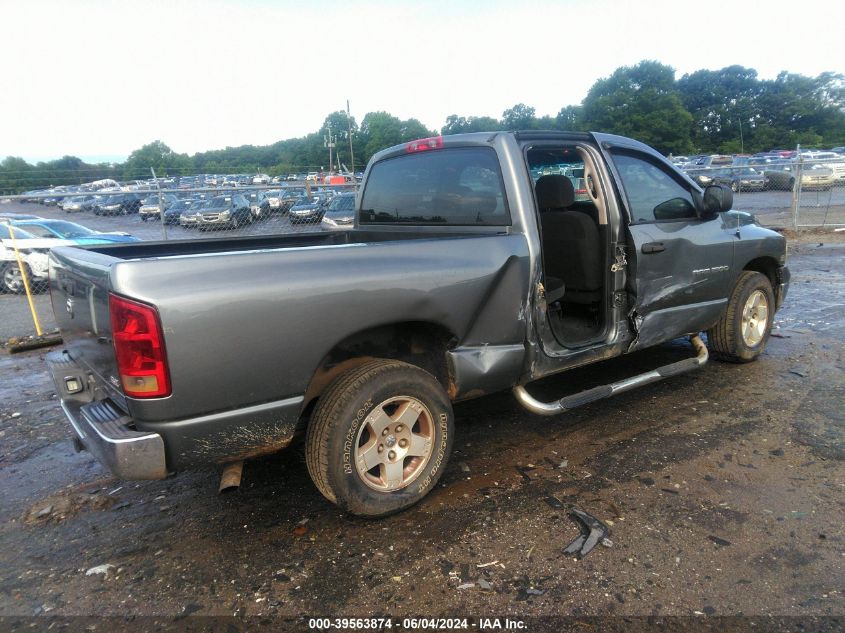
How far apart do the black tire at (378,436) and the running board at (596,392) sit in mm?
558

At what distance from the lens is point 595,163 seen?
390 centimetres

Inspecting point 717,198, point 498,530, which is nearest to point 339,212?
point 717,198

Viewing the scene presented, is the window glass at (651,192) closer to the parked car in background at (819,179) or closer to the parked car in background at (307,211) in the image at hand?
the parked car in background at (307,211)

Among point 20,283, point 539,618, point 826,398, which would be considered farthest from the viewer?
point 20,283

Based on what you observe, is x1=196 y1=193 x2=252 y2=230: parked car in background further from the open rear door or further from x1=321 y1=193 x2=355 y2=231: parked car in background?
the open rear door

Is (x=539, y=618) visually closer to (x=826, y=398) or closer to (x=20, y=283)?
(x=826, y=398)

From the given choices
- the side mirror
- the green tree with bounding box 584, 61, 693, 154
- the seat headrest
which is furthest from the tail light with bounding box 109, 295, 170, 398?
the green tree with bounding box 584, 61, 693, 154

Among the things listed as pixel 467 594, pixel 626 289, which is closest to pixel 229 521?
pixel 467 594

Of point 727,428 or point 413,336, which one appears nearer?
point 413,336

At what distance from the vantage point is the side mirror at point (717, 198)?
169 inches

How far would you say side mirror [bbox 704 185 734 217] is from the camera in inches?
169

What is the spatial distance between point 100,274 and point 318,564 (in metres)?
1.58

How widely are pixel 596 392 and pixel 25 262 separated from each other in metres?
11.0

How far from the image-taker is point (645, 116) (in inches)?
2921
